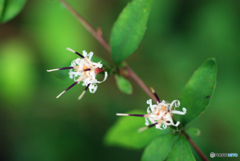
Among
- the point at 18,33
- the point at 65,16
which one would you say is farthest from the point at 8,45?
the point at 65,16

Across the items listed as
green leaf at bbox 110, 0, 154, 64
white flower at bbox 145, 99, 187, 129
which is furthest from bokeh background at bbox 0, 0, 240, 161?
white flower at bbox 145, 99, 187, 129

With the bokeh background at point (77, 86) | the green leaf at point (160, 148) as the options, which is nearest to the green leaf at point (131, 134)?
the green leaf at point (160, 148)

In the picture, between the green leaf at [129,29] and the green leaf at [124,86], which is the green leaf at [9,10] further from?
the green leaf at [124,86]

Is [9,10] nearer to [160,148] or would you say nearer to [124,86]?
[124,86]

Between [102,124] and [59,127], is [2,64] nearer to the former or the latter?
[59,127]

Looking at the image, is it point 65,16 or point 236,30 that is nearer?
point 236,30

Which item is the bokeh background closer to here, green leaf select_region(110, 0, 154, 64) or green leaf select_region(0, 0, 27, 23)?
green leaf select_region(0, 0, 27, 23)
